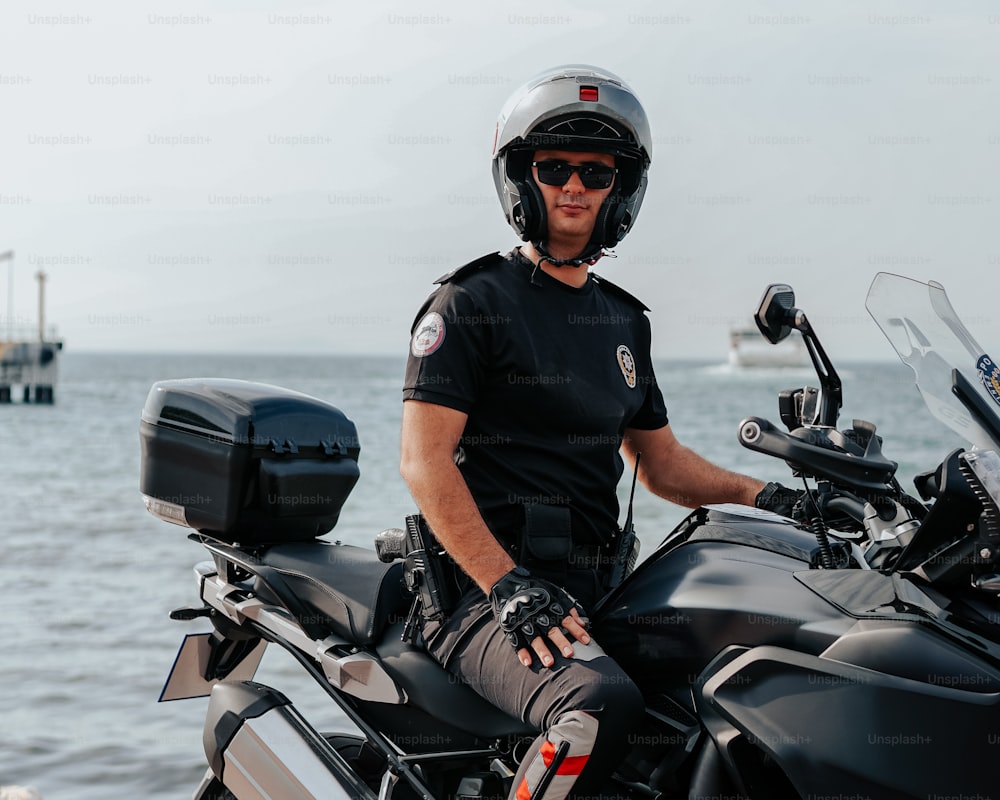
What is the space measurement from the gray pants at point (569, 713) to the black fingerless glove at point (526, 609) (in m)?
0.06

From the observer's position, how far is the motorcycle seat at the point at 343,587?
2699mm

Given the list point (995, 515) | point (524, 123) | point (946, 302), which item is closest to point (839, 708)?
point (995, 515)

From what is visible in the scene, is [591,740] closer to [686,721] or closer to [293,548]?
[686,721]

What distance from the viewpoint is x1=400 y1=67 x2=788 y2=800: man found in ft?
7.39

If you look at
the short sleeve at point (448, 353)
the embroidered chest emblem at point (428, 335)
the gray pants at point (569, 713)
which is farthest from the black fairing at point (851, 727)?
the embroidered chest emblem at point (428, 335)

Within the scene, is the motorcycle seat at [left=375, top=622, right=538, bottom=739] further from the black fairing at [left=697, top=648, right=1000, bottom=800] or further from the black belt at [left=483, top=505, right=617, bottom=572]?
the black fairing at [left=697, top=648, right=1000, bottom=800]

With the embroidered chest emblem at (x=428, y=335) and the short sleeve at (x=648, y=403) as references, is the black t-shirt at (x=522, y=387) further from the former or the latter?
the short sleeve at (x=648, y=403)

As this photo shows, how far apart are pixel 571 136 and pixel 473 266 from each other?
1.29 feet

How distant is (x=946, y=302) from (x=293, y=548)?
181 cm

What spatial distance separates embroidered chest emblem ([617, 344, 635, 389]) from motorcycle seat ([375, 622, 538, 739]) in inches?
34.0

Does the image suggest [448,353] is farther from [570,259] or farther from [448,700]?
[448,700]

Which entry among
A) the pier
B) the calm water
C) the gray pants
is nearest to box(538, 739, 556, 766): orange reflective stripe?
the gray pants

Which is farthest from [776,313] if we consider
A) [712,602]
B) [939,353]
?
[712,602]

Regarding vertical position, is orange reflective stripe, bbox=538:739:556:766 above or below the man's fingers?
below
